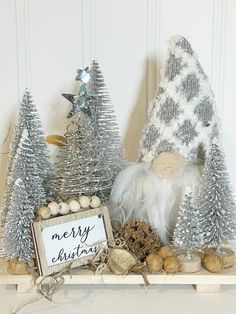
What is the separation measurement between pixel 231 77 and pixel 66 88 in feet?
1.15

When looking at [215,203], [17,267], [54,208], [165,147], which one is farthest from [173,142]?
[17,267]

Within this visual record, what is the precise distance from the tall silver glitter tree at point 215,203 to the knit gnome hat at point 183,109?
2.0 inches

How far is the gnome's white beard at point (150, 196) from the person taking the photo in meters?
0.79

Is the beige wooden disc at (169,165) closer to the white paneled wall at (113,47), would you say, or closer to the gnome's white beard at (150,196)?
the gnome's white beard at (150,196)

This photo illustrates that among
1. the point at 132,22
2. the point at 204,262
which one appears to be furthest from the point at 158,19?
the point at 204,262

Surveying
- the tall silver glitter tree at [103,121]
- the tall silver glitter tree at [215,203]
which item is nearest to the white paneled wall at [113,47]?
the tall silver glitter tree at [103,121]

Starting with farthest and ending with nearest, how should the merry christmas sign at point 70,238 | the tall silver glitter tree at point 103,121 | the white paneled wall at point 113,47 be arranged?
the white paneled wall at point 113,47 < the tall silver glitter tree at point 103,121 < the merry christmas sign at point 70,238

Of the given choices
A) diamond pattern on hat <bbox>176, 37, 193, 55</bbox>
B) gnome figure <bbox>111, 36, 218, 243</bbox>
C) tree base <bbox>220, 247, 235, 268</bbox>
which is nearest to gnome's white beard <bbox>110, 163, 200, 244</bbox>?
gnome figure <bbox>111, 36, 218, 243</bbox>

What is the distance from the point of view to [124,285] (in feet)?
2.52

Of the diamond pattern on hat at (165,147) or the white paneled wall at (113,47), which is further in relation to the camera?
the white paneled wall at (113,47)

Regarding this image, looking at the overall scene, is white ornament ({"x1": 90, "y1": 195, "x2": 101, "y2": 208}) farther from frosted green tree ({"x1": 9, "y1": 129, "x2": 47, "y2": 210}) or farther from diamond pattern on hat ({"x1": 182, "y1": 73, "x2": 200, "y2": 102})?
diamond pattern on hat ({"x1": 182, "y1": 73, "x2": 200, "y2": 102})

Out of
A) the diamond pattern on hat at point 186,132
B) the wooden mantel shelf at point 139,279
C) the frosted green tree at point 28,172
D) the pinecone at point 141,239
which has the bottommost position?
the wooden mantel shelf at point 139,279

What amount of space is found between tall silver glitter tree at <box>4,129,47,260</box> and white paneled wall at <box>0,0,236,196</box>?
0.73 feet

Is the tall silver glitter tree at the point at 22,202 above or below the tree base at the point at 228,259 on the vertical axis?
above
